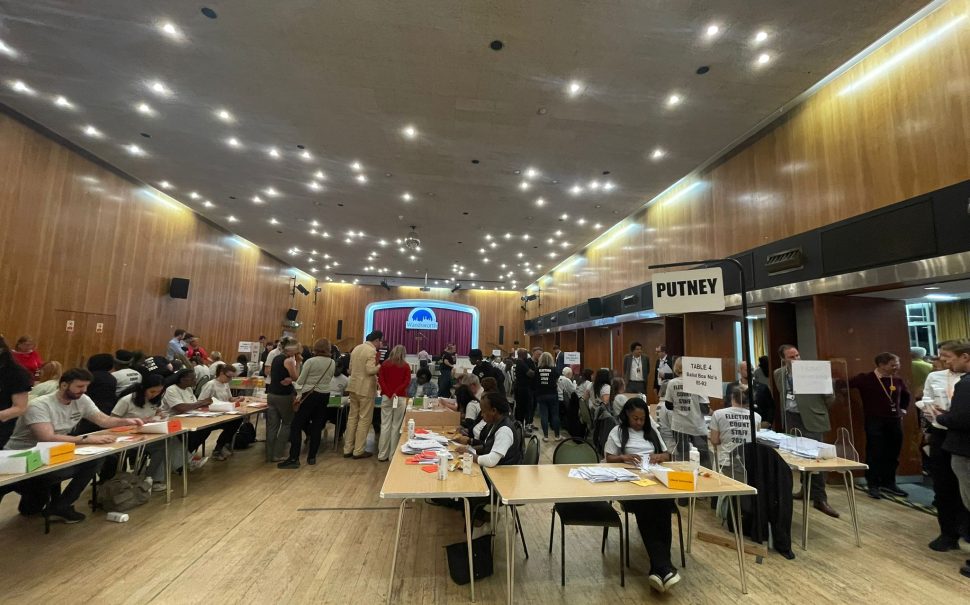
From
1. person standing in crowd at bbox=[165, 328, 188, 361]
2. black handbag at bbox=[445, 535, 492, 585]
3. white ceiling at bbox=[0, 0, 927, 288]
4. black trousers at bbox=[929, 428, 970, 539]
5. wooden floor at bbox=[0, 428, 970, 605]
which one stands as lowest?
wooden floor at bbox=[0, 428, 970, 605]

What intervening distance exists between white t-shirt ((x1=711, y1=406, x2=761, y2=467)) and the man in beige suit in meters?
4.26

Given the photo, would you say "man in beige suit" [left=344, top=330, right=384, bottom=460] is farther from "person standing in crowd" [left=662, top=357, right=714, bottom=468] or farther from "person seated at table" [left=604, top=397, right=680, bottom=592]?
"person standing in crowd" [left=662, top=357, right=714, bottom=468]

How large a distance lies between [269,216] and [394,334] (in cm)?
997

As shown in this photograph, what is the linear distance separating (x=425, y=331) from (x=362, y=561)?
661 inches

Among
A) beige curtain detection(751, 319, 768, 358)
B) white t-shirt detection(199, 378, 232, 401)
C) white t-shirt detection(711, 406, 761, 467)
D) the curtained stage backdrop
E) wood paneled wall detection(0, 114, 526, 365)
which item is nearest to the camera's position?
white t-shirt detection(711, 406, 761, 467)

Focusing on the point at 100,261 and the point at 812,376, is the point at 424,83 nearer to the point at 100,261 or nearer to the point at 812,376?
the point at 812,376

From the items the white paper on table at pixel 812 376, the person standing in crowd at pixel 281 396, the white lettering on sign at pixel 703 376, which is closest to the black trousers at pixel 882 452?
the white paper on table at pixel 812 376

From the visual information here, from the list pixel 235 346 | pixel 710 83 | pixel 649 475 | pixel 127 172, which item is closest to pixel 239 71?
pixel 127 172

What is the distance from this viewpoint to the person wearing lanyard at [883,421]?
460 centimetres

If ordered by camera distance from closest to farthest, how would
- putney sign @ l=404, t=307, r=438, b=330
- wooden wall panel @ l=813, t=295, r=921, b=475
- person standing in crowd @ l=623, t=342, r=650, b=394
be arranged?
wooden wall panel @ l=813, t=295, r=921, b=475, person standing in crowd @ l=623, t=342, r=650, b=394, putney sign @ l=404, t=307, r=438, b=330

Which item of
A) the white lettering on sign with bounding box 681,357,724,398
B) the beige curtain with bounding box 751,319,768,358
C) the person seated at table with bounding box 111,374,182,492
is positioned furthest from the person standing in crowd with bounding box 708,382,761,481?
the beige curtain with bounding box 751,319,768,358

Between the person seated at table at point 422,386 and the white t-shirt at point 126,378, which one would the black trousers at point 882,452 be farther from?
the white t-shirt at point 126,378

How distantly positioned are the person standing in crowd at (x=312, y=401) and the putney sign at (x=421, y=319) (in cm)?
1368

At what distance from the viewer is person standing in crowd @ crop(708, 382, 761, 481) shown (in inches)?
133
